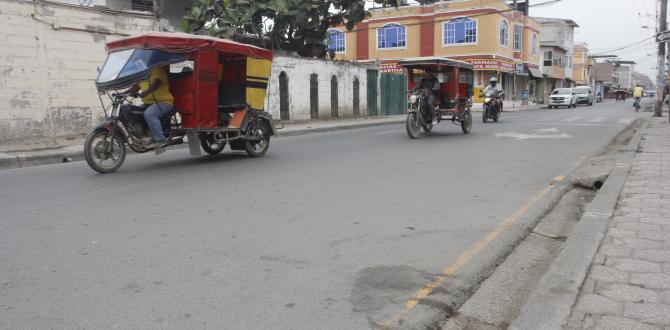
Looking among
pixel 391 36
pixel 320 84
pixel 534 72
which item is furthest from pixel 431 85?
pixel 534 72

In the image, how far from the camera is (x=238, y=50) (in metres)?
9.80

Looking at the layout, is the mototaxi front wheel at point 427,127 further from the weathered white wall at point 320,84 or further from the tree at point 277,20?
the tree at point 277,20

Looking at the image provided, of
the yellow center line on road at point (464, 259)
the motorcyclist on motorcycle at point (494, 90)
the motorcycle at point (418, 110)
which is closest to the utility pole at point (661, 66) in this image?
the motorcyclist on motorcycle at point (494, 90)

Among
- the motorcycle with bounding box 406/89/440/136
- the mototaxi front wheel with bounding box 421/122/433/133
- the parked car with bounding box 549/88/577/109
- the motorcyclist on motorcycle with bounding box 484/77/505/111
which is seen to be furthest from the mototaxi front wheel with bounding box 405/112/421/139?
the parked car with bounding box 549/88/577/109

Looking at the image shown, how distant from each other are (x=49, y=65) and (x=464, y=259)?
12006mm

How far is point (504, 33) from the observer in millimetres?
42156

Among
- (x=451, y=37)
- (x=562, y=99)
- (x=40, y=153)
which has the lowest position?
(x=40, y=153)

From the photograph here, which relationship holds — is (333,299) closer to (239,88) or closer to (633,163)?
(633,163)

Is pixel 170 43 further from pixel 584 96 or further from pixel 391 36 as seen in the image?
pixel 584 96

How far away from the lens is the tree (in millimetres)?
19797

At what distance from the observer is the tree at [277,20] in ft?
65.0

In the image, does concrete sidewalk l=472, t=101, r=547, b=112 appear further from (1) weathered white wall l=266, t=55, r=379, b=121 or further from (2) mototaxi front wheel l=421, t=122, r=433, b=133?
(2) mototaxi front wheel l=421, t=122, r=433, b=133

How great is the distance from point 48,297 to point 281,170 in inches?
212

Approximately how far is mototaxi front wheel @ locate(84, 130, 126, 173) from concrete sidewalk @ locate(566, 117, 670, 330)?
6.95 meters
